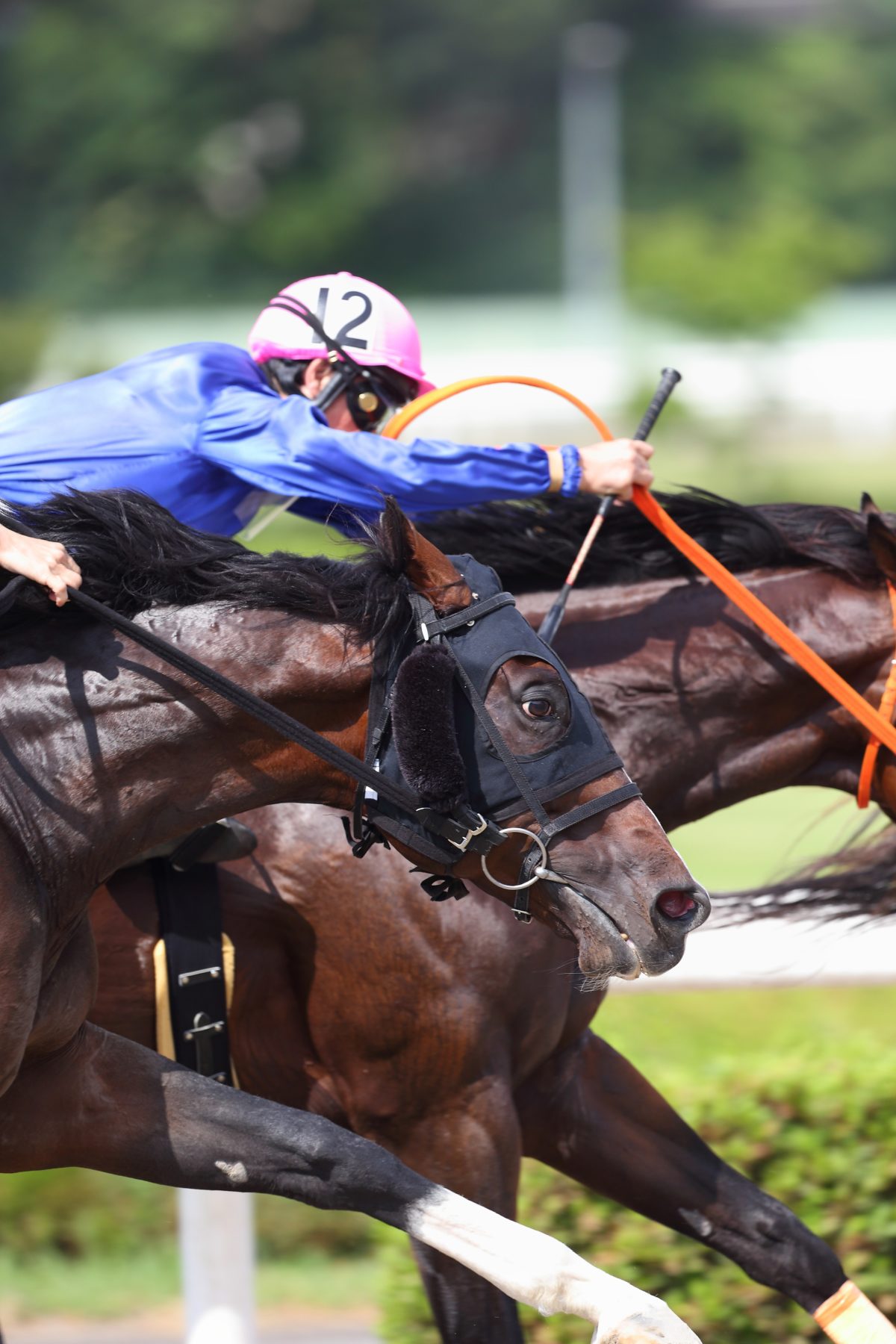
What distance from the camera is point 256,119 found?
4272cm

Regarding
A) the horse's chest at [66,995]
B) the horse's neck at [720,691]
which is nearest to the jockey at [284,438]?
the horse's neck at [720,691]

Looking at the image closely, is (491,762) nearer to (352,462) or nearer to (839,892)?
(352,462)

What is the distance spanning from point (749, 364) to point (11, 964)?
24990mm

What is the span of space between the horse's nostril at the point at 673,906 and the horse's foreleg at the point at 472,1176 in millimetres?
754

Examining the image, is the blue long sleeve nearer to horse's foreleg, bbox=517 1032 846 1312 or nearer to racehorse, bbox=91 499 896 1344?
racehorse, bbox=91 499 896 1344

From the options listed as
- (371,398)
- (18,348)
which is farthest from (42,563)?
(18,348)

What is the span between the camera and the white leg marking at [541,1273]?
100.0 inches

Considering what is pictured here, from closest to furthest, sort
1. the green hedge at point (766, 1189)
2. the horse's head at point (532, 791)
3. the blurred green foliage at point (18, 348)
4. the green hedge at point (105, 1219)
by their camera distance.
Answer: the horse's head at point (532, 791), the green hedge at point (766, 1189), the green hedge at point (105, 1219), the blurred green foliage at point (18, 348)

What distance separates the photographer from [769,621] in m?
3.40

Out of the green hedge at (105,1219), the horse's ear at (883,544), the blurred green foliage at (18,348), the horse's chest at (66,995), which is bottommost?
the green hedge at (105,1219)

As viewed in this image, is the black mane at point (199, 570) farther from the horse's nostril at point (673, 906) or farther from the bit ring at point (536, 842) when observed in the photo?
the horse's nostril at point (673, 906)

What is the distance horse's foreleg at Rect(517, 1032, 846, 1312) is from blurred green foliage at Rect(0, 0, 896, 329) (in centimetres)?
3659

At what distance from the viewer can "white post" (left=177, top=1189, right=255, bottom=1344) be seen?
12.7 ft

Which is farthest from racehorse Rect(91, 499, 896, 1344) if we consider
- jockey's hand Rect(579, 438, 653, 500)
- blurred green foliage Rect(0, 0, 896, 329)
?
blurred green foliage Rect(0, 0, 896, 329)
